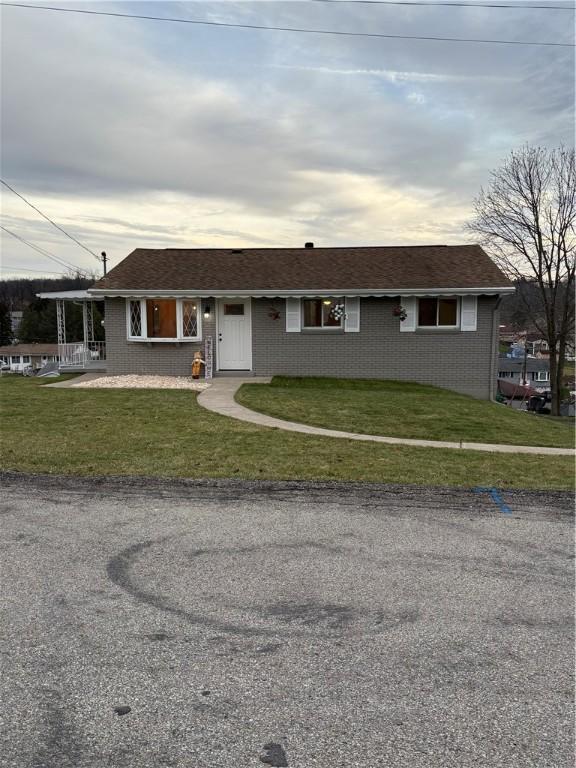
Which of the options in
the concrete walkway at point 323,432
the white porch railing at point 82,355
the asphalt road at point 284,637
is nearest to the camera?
the asphalt road at point 284,637

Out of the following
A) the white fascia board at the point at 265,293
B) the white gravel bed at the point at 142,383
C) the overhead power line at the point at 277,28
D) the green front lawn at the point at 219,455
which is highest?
the overhead power line at the point at 277,28

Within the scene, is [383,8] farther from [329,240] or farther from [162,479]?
[329,240]

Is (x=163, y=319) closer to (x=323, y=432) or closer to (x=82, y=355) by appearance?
(x=82, y=355)

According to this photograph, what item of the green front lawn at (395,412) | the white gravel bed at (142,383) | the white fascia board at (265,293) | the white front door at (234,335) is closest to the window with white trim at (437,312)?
the white fascia board at (265,293)

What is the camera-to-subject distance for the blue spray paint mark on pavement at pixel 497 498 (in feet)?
18.2

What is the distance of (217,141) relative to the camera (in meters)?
19.0

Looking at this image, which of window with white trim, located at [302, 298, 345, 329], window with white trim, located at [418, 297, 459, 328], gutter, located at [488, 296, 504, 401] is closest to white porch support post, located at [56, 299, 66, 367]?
window with white trim, located at [302, 298, 345, 329]

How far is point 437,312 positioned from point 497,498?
1185 centimetres

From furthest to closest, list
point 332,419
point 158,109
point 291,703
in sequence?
point 158,109 → point 332,419 → point 291,703

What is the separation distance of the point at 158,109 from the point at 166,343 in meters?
6.98

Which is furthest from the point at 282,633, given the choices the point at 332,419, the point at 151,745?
Result: the point at 332,419

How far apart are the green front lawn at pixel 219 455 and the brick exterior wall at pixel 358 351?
6515 millimetres

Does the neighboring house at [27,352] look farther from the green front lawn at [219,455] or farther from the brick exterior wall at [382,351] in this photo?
the green front lawn at [219,455]

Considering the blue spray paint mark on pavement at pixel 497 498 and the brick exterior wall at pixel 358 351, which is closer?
the blue spray paint mark on pavement at pixel 497 498
